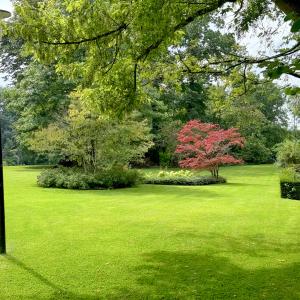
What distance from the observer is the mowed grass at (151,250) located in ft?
17.0

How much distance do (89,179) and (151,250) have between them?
35.5 ft

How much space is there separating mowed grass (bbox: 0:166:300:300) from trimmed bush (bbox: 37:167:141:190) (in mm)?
4506

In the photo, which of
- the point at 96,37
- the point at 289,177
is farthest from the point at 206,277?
the point at 289,177

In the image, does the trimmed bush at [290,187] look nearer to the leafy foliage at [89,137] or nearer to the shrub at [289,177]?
the shrub at [289,177]

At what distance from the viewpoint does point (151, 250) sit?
7043mm

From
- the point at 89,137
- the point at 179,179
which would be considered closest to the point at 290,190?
the point at 179,179

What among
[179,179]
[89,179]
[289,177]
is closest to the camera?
[289,177]

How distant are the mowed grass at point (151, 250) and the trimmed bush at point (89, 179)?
451cm

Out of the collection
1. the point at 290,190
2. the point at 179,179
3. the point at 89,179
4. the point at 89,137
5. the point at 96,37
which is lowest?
the point at 290,190

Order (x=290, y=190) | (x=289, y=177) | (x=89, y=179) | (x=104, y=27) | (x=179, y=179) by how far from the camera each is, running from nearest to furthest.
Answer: (x=104, y=27) < (x=290, y=190) < (x=289, y=177) < (x=89, y=179) < (x=179, y=179)

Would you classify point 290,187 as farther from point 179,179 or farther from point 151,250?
point 151,250

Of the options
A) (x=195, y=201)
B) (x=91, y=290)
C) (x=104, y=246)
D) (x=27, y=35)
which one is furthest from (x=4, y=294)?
(x=195, y=201)

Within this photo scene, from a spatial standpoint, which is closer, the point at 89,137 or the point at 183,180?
the point at 89,137

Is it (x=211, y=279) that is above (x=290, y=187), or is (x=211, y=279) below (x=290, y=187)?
below
